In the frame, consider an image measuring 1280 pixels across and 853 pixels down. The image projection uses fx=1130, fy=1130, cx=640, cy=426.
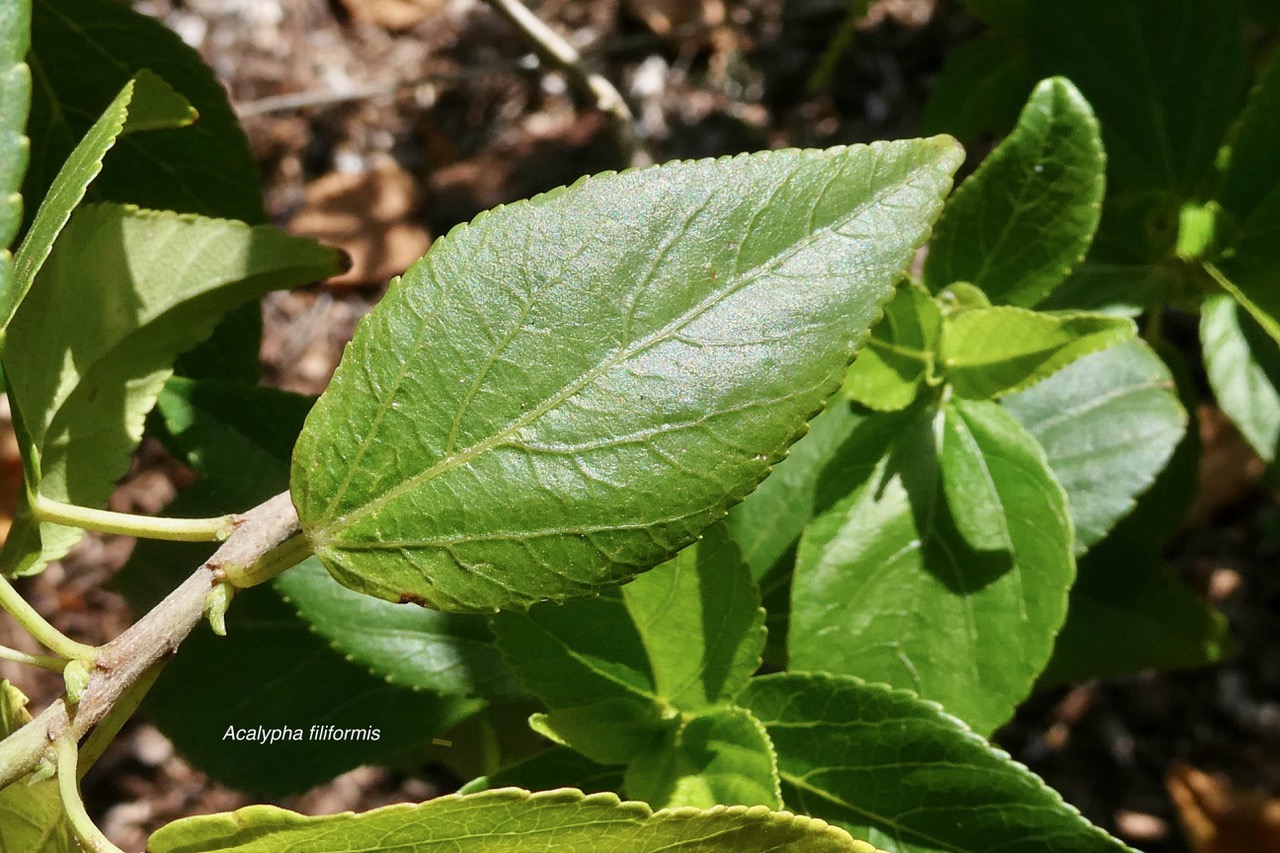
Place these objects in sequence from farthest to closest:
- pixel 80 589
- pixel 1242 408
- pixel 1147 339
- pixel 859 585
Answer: pixel 80 589 → pixel 1147 339 → pixel 1242 408 → pixel 859 585

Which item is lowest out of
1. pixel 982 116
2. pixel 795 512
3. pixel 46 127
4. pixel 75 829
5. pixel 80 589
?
pixel 80 589

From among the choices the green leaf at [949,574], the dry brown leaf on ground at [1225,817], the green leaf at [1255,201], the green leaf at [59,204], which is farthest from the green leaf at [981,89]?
the dry brown leaf on ground at [1225,817]

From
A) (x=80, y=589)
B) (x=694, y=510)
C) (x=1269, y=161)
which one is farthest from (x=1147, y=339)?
(x=80, y=589)

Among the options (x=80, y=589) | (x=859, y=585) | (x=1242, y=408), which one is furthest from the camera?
(x=80, y=589)

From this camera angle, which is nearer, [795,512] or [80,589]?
[795,512]

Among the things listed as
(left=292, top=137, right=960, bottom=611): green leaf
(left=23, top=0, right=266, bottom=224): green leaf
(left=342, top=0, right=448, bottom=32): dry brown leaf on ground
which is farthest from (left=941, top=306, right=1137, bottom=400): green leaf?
(left=342, top=0, right=448, bottom=32): dry brown leaf on ground

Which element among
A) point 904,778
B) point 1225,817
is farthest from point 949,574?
point 1225,817

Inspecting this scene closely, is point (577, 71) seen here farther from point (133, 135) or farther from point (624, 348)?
point (624, 348)

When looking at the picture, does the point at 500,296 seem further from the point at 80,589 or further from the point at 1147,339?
the point at 80,589
